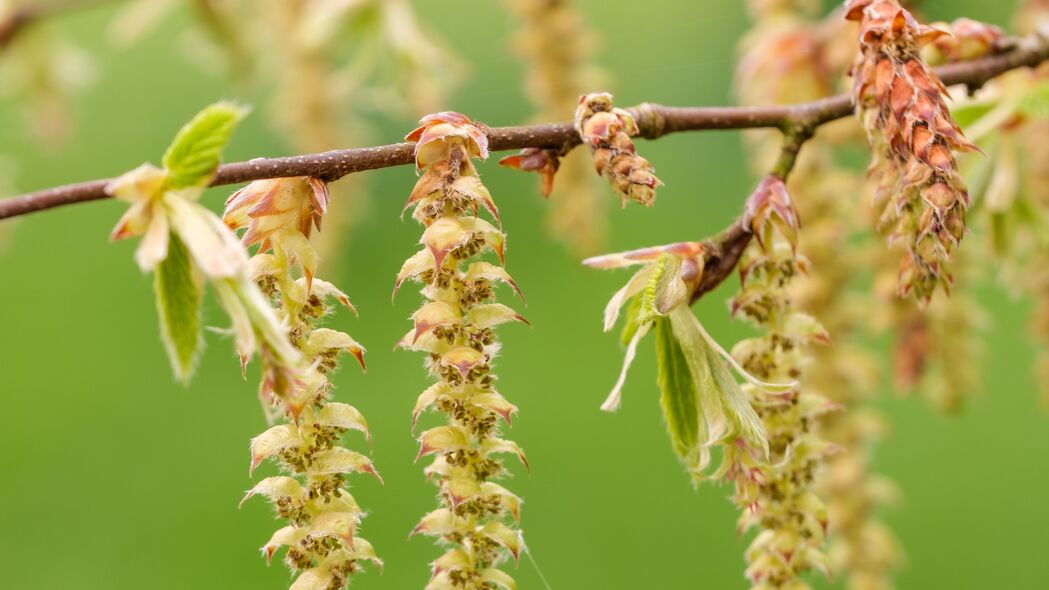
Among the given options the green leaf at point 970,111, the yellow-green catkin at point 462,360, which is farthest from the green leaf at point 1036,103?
the yellow-green catkin at point 462,360

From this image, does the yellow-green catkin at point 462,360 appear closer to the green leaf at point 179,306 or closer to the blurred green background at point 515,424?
the green leaf at point 179,306

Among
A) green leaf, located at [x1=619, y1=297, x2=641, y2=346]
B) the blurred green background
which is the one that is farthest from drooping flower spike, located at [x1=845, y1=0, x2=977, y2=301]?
the blurred green background

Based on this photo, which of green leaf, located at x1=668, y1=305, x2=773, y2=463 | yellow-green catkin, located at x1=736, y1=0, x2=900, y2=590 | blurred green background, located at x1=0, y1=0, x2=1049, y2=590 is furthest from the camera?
blurred green background, located at x1=0, y1=0, x2=1049, y2=590

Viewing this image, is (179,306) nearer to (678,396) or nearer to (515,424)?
(678,396)

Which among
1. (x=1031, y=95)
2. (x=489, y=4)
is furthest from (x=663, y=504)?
(x=1031, y=95)

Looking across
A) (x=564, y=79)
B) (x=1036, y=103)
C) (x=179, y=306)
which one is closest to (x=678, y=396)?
(x=179, y=306)

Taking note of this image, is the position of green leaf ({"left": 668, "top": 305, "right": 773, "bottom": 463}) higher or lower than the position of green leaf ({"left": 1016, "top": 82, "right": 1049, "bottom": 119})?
lower

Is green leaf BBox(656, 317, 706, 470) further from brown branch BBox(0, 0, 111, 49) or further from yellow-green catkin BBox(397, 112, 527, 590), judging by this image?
brown branch BBox(0, 0, 111, 49)
